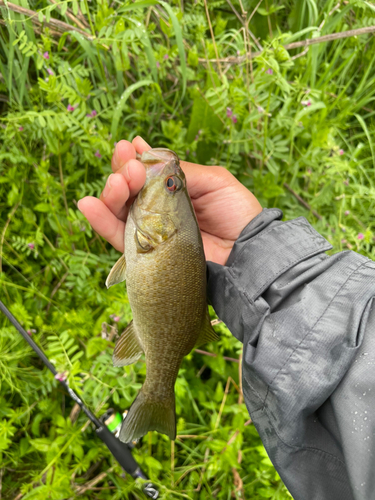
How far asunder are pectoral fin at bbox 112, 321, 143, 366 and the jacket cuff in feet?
1.69

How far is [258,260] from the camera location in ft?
6.16

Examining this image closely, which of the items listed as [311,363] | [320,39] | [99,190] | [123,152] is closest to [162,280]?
[123,152]

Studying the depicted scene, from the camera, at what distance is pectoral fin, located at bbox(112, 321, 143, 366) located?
1938mm

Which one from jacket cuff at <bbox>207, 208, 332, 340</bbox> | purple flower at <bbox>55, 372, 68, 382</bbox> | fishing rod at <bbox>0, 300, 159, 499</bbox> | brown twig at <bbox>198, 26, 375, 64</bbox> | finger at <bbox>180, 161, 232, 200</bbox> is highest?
brown twig at <bbox>198, 26, 375, 64</bbox>

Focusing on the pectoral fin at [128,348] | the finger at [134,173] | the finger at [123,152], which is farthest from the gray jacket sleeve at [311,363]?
the finger at [123,152]

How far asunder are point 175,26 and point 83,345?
7.77 feet

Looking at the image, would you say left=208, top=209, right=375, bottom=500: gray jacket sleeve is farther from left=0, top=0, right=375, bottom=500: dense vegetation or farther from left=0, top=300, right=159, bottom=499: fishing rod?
left=0, top=300, right=159, bottom=499: fishing rod

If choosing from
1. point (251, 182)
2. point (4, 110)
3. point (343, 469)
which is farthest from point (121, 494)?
point (4, 110)

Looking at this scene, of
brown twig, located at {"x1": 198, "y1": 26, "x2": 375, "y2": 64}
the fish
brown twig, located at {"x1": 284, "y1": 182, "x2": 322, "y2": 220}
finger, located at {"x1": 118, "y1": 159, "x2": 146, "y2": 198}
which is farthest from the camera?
brown twig, located at {"x1": 284, "y1": 182, "x2": 322, "y2": 220}

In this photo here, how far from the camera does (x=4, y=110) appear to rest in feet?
9.02

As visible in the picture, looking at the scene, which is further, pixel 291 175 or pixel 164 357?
pixel 291 175

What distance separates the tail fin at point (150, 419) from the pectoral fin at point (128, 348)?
226mm

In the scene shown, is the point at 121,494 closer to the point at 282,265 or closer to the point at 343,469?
the point at 343,469

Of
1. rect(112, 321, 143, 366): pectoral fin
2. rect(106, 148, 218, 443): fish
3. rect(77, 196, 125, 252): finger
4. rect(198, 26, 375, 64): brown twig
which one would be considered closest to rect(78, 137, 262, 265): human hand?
rect(77, 196, 125, 252): finger
